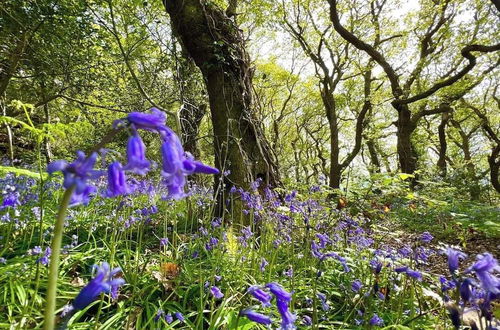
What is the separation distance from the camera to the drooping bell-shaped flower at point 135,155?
804mm

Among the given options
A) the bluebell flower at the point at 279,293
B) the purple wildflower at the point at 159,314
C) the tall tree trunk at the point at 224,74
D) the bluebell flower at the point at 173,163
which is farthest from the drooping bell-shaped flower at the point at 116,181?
the tall tree trunk at the point at 224,74

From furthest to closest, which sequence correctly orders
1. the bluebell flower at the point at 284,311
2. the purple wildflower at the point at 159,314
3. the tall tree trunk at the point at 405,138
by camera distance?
the tall tree trunk at the point at 405,138 < the purple wildflower at the point at 159,314 < the bluebell flower at the point at 284,311

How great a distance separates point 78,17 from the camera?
619cm

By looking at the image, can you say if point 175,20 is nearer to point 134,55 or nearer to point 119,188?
point 134,55

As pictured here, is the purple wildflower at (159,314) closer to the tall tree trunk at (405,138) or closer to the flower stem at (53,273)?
the flower stem at (53,273)

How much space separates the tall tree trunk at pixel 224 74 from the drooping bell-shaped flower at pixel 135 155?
410 centimetres

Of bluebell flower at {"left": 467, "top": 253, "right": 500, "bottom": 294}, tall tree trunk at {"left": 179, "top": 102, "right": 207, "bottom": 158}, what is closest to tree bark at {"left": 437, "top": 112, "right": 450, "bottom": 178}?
tall tree trunk at {"left": 179, "top": 102, "right": 207, "bottom": 158}

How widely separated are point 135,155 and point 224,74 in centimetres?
455

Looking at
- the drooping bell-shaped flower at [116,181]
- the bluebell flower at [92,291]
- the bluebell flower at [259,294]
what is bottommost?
the bluebell flower at [259,294]

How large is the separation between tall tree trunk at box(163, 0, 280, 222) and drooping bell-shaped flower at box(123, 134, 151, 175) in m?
4.10

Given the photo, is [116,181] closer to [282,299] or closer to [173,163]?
[173,163]

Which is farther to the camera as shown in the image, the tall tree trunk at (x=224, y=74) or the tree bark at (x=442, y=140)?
the tree bark at (x=442, y=140)

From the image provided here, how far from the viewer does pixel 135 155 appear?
0.80 meters

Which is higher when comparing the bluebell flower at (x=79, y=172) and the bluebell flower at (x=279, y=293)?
the bluebell flower at (x=79, y=172)
